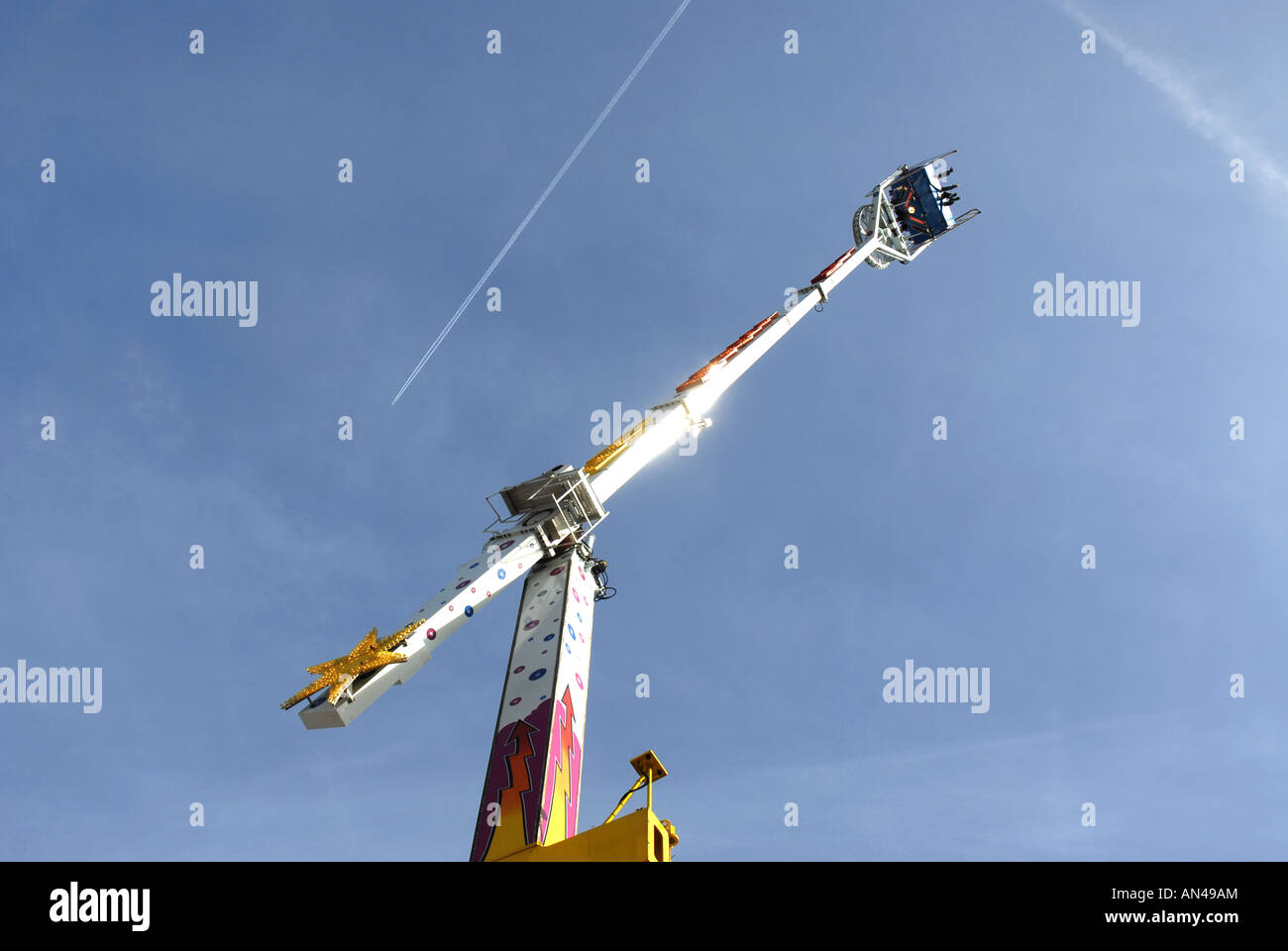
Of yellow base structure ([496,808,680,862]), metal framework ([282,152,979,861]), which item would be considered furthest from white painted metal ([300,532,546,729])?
yellow base structure ([496,808,680,862])

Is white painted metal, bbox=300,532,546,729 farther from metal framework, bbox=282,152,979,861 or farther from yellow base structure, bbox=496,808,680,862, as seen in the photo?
yellow base structure, bbox=496,808,680,862

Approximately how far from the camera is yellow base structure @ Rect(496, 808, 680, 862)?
16.7 metres

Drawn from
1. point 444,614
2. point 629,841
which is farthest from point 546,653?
point 629,841

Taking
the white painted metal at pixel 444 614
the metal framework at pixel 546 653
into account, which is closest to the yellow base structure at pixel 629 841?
the metal framework at pixel 546 653

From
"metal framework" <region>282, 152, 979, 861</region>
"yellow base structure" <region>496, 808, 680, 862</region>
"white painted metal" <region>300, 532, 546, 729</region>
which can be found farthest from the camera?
"white painted metal" <region>300, 532, 546, 729</region>

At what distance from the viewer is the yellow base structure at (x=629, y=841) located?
16688 millimetres

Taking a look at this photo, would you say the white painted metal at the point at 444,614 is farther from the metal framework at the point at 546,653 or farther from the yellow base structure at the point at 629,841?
the yellow base structure at the point at 629,841

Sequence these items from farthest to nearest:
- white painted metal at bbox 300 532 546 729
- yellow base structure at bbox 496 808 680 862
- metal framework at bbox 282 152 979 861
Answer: white painted metal at bbox 300 532 546 729 < metal framework at bbox 282 152 979 861 < yellow base structure at bbox 496 808 680 862

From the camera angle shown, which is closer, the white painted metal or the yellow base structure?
the yellow base structure

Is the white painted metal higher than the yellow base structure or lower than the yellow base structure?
higher

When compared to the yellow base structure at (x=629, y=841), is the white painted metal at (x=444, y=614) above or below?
above

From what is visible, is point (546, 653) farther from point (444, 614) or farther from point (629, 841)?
point (629, 841)
